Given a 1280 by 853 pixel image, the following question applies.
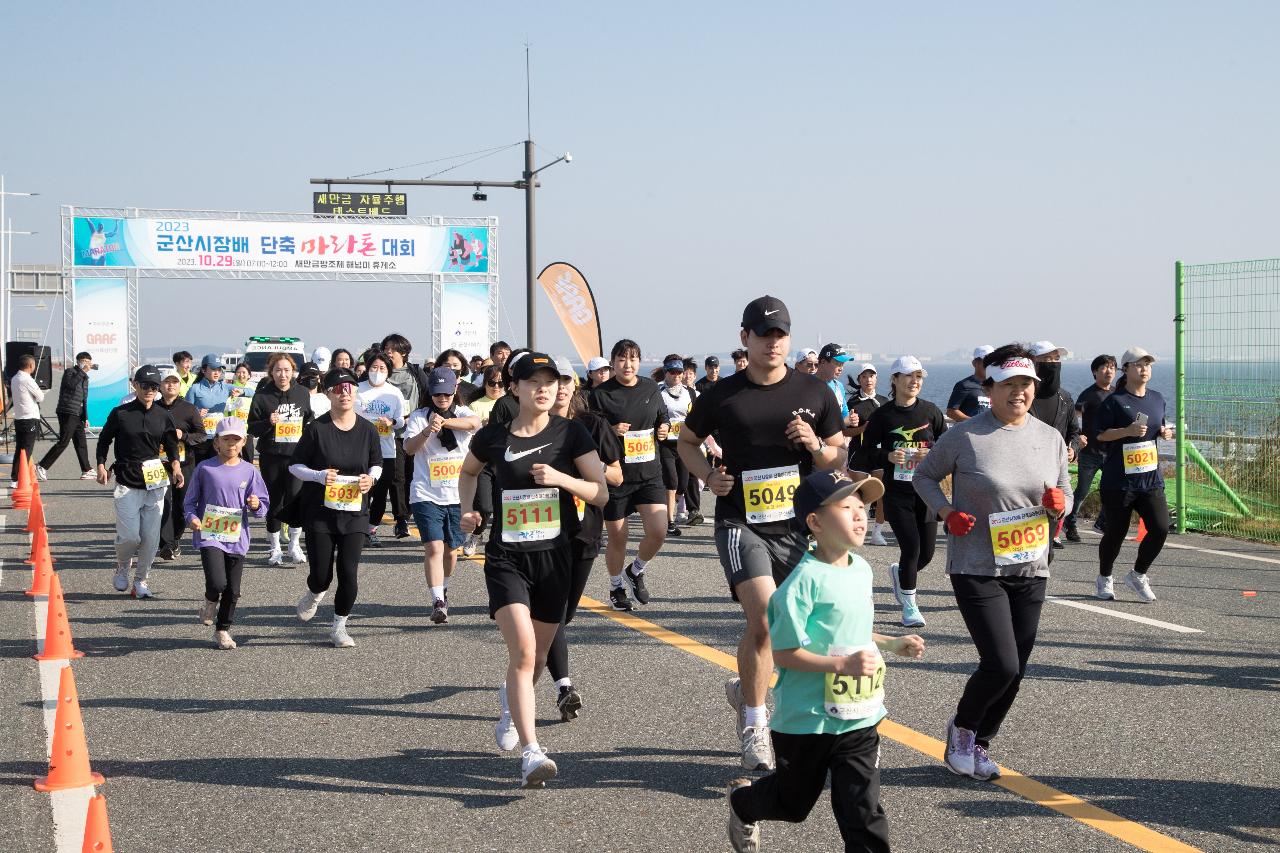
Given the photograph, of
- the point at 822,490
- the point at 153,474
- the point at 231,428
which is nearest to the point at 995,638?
the point at 822,490

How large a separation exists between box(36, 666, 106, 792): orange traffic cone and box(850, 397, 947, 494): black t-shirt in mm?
5528

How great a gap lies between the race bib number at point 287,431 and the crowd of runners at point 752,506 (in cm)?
2

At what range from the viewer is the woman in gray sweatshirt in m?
5.76

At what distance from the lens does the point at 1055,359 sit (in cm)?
722

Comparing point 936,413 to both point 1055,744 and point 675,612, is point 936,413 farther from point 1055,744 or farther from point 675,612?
point 1055,744

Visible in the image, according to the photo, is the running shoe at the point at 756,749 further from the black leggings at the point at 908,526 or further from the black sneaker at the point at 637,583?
the black sneaker at the point at 637,583

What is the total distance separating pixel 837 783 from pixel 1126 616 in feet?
21.1

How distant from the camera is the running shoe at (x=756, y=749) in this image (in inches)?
229

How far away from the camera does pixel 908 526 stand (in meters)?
9.30

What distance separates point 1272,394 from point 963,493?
975 centimetres

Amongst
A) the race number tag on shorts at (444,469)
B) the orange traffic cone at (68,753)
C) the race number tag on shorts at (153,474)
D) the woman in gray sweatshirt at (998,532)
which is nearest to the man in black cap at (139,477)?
the race number tag on shorts at (153,474)

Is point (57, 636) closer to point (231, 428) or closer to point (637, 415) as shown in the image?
point (231, 428)

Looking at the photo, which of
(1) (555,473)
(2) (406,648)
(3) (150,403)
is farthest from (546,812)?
(3) (150,403)

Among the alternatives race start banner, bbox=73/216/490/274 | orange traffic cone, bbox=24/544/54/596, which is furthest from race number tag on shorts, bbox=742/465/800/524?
race start banner, bbox=73/216/490/274
